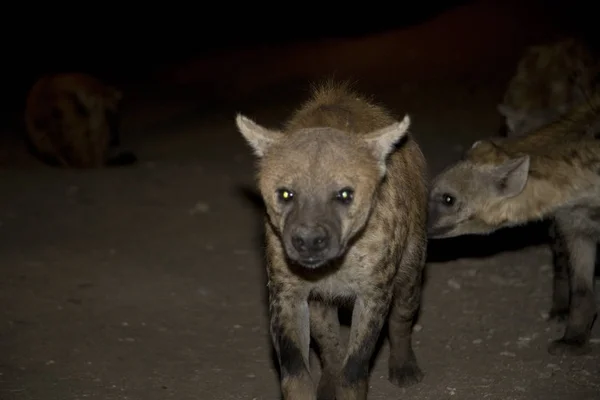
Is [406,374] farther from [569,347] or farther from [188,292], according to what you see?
[188,292]

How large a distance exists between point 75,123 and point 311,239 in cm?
470

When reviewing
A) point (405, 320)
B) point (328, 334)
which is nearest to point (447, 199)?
point (405, 320)

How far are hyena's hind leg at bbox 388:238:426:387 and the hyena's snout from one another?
→ 0.69 meters

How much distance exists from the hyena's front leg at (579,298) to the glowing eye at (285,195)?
1.42 m

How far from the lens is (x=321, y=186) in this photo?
112 inches

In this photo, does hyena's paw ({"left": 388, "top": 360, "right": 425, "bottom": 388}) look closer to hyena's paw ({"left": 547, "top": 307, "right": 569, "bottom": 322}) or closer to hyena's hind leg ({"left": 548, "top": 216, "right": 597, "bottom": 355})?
hyena's hind leg ({"left": 548, "top": 216, "right": 597, "bottom": 355})

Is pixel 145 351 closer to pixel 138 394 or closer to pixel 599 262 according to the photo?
pixel 138 394

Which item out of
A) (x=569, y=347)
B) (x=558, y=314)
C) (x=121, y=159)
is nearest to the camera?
(x=569, y=347)

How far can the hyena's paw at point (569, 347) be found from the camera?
3674 millimetres

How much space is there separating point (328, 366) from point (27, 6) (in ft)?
51.5

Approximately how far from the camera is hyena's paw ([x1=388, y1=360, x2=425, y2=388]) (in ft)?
11.5

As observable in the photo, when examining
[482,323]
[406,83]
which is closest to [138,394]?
[482,323]

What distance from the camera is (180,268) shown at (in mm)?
4816

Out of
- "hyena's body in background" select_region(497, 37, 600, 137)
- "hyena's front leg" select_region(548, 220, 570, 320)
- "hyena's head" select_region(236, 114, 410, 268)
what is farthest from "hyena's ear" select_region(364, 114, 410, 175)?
"hyena's body in background" select_region(497, 37, 600, 137)
